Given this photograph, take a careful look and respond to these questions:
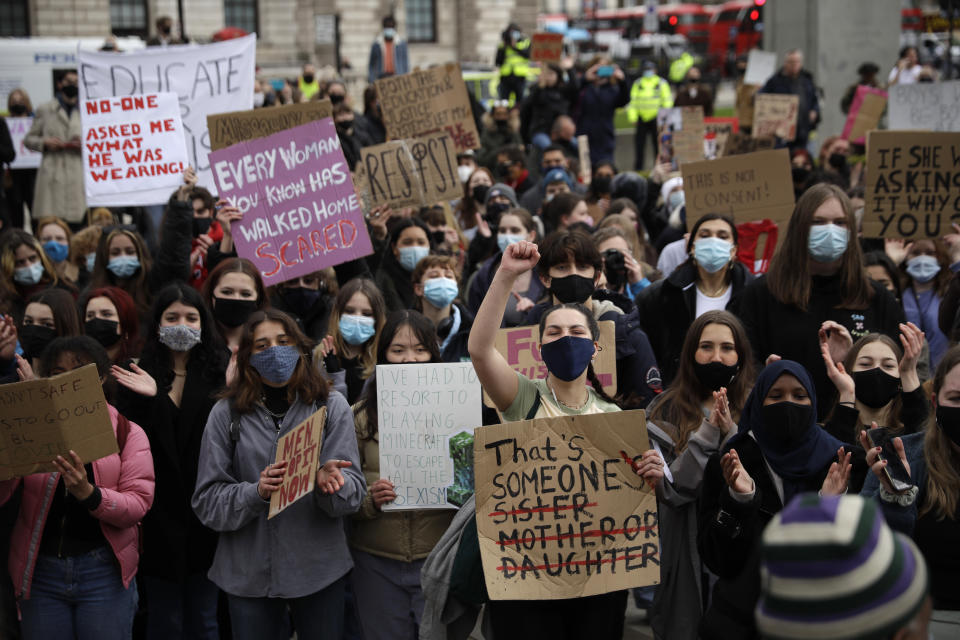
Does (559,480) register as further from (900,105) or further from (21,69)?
(21,69)

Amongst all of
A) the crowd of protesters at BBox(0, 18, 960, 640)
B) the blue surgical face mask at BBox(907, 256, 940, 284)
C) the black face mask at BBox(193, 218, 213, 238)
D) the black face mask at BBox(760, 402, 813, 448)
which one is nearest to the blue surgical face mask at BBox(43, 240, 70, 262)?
the black face mask at BBox(193, 218, 213, 238)

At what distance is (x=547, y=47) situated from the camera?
16781 mm

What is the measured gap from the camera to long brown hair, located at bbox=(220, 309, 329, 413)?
4730 mm

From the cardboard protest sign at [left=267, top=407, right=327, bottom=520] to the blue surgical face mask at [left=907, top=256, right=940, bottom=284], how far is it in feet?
13.3

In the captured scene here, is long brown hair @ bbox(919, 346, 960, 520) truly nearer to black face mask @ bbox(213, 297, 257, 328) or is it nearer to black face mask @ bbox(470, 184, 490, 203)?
black face mask @ bbox(213, 297, 257, 328)

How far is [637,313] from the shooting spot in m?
5.68

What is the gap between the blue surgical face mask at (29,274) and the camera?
24.0ft

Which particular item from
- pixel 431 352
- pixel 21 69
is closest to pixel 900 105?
pixel 431 352

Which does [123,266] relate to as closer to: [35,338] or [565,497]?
[35,338]

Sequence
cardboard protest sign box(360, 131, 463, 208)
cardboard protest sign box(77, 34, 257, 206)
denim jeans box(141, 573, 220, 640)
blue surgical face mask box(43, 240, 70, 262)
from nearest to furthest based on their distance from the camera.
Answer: denim jeans box(141, 573, 220, 640), cardboard protest sign box(360, 131, 463, 208), blue surgical face mask box(43, 240, 70, 262), cardboard protest sign box(77, 34, 257, 206)

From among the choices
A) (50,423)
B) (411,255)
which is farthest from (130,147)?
(50,423)

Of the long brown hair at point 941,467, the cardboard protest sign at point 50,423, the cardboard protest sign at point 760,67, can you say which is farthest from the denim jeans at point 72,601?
the cardboard protest sign at point 760,67

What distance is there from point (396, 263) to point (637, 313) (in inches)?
84.6

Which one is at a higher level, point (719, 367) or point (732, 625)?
point (719, 367)
